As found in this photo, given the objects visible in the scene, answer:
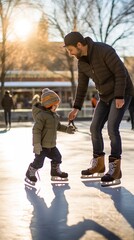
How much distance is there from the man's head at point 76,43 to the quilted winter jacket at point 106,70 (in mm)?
66

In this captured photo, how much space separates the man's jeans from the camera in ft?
16.3

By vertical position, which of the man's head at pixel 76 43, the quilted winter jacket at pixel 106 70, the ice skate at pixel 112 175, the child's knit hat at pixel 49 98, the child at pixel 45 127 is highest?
the man's head at pixel 76 43

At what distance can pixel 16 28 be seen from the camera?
29094 mm

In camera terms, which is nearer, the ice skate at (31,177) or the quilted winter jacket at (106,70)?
the quilted winter jacket at (106,70)

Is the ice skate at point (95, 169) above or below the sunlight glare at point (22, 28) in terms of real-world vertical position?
below

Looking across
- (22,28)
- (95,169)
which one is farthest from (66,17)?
(95,169)

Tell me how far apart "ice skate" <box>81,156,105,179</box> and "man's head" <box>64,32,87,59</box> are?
1.10 meters

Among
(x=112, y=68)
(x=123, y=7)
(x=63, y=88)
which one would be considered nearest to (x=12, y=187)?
(x=112, y=68)

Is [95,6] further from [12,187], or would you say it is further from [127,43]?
[12,187]

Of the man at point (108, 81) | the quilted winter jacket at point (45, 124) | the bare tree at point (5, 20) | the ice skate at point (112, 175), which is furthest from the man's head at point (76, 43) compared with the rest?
the bare tree at point (5, 20)

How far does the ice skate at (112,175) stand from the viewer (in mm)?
4877

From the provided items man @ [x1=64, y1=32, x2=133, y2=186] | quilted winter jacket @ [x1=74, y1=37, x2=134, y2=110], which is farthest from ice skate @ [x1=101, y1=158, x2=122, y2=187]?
quilted winter jacket @ [x1=74, y1=37, x2=134, y2=110]

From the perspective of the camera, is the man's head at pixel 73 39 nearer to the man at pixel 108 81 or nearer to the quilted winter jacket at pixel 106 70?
the man at pixel 108 81

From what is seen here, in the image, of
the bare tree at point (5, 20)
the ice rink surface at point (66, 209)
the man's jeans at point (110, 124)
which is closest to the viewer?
the ice rink surface at point (66, 209)
